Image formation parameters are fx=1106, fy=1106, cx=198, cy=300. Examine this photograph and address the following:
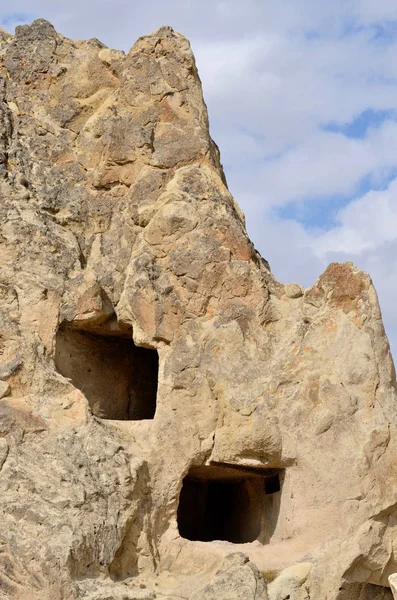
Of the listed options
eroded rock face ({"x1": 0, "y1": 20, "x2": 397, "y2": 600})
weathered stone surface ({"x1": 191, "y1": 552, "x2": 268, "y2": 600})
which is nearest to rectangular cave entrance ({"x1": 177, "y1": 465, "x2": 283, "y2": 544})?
eroded rock face ({"x1": 0, "y1": 20, "x2": 397, "y2": 600})

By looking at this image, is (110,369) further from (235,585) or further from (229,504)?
(235,585)

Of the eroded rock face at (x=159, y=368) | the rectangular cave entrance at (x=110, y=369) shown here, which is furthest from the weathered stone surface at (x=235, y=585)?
the rectangular cave entrance at (x=110, y=369)

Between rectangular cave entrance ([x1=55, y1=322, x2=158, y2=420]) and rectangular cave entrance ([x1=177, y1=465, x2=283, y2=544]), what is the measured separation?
46.0 inches

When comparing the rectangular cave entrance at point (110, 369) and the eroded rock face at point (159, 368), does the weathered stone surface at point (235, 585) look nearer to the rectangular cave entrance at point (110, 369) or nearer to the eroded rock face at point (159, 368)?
the eroded rock face at point (159, 368)

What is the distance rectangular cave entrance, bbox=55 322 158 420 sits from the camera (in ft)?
43.2

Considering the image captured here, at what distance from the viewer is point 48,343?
40.6 feet

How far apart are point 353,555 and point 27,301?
179 inches

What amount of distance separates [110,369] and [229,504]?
2.43 m

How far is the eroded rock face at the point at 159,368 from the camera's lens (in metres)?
11.3

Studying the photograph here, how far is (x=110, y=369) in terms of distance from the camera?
13.8m

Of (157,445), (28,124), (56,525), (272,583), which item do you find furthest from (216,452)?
(28,124)

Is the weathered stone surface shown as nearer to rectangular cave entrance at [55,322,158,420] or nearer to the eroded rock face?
the eroded rock face

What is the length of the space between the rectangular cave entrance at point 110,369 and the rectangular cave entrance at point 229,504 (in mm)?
1169

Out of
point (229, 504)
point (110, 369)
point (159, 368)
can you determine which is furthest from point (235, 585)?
point (110, 369)
